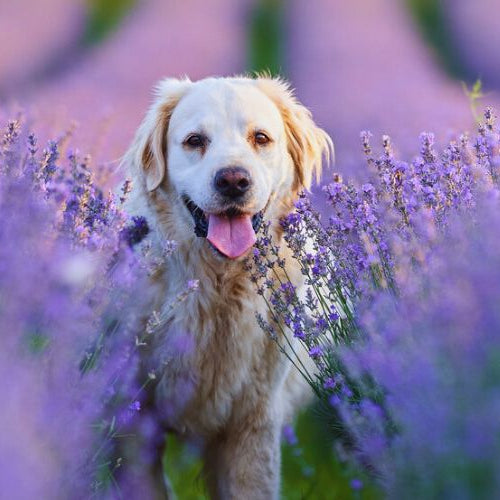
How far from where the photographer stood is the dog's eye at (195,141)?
3350mm

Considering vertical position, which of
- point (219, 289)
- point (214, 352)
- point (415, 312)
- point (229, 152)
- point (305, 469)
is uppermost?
point (229, 152)

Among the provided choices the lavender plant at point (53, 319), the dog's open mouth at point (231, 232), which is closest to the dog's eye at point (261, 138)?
the dog's open mouth at point (231, 232)

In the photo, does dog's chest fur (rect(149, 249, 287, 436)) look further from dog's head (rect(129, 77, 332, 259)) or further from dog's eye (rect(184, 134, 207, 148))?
dog's eye (rect(184, 134, 207, 148))

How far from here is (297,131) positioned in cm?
362

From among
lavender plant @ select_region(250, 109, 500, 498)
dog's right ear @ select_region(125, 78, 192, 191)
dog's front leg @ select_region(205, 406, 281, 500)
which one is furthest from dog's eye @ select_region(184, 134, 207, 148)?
dog's front leg @ select_region(205, 406, 281, 500)

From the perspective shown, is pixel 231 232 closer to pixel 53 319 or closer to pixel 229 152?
pixel 229 152

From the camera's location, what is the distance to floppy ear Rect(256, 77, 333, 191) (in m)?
3.60

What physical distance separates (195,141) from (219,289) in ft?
1.83

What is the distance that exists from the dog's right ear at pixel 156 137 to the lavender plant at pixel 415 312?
0.59 meters

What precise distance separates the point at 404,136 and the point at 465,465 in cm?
219

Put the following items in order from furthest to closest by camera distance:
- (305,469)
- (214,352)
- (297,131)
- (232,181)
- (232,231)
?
1. (297,131)
2. (305,469)
3. (214,352)
4. (232,231)
5. (232,181)

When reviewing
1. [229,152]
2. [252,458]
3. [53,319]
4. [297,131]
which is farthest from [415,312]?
[297,131]

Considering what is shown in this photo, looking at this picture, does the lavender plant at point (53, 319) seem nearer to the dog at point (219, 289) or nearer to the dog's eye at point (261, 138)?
the dog at point (219, 289)

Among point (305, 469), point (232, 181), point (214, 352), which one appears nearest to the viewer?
point (232, 181)
